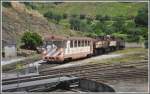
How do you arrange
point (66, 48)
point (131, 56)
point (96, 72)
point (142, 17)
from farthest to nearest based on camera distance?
point (66, 48) < point (131, 56) < point (96, 72) < point (142, 17)

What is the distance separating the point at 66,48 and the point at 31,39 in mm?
716

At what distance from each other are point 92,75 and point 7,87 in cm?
148

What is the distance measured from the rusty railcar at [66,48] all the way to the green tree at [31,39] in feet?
0.61

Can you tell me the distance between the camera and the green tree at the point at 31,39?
966 centimetres

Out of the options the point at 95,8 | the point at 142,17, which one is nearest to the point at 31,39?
the point at 95,8

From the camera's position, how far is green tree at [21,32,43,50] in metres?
9.66

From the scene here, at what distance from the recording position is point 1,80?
9461 mm

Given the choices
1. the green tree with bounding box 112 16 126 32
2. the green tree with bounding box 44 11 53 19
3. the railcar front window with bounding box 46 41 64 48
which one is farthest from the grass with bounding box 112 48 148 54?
the green tree with bounding box 44 11 53 19

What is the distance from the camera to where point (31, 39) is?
381 inches

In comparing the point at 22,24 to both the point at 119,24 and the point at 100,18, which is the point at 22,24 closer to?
the point at 100,18

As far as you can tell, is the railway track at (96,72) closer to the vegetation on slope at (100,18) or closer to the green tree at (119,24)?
the vegetation on slope at (100,18)

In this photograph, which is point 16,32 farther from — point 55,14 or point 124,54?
point 124,54

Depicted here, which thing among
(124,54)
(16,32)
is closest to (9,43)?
(16,32)

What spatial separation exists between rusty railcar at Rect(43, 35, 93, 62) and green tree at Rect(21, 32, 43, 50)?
7.3 inches
